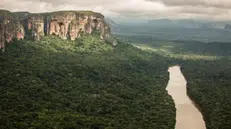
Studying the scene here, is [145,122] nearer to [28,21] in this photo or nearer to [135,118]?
[135,118]

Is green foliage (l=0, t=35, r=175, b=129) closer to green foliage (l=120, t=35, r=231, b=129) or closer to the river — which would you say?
the river

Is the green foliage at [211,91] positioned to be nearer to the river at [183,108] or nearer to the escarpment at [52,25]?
the river at [183,108]

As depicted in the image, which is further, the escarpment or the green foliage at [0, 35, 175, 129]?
the escarpment

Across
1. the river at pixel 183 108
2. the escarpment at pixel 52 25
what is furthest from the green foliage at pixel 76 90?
the river at pixel 183 108

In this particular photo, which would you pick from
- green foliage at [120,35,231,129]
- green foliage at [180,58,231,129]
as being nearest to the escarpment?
green foliage at [120,35,231,129]

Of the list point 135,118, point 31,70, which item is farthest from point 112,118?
point 31,70

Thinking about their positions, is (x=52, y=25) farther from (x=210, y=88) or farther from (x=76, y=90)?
(x=210, y=88)
